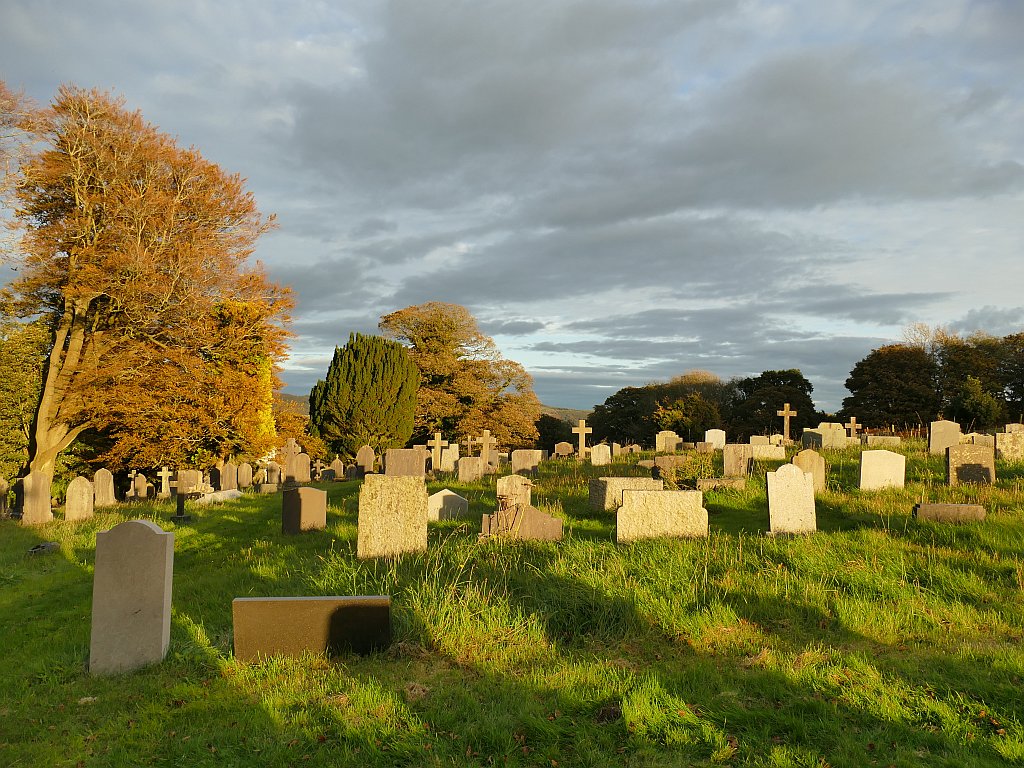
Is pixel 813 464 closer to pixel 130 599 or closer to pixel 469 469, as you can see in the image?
pixel 469 469

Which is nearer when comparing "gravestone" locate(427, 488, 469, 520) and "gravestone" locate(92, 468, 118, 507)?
"gravestone" locate(427, 488, 469, 520)

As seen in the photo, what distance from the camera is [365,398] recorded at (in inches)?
1361

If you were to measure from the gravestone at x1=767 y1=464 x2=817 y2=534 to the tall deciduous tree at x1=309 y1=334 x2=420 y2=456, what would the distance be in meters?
26.6

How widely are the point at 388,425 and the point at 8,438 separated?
15848mm

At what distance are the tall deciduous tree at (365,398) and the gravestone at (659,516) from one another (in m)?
25.9

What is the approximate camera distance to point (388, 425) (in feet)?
115

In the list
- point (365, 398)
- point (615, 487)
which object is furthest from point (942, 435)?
point (365, 398)

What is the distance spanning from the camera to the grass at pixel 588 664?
4676 millimetres

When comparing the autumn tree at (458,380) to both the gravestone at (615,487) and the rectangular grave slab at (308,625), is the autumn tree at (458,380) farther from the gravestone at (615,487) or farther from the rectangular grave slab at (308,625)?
the rectangular grave slab at (308,625)

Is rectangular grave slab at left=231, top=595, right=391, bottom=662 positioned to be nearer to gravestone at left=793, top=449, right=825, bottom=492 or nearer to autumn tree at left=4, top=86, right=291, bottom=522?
gravestone at left=793, top=449, right=825, bottom=492

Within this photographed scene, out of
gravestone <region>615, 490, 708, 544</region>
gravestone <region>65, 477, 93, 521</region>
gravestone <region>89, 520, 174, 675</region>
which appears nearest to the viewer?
gravestone <region>89, 520, 174, 675</region>

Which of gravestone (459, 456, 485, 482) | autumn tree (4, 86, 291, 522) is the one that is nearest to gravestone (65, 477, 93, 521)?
autumn tree (4, 86, 291, 522)

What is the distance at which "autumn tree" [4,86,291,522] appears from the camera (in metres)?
21.7

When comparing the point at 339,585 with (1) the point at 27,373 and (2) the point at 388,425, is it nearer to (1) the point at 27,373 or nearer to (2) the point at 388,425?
(1) the point at 27,373
